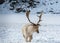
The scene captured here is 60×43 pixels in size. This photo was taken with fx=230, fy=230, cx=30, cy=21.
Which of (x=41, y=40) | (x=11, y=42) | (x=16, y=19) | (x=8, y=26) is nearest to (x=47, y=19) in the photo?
(x=16, y=19)


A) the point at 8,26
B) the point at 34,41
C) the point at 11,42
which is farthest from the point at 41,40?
the point at 8,26

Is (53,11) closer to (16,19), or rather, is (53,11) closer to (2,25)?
(16,19)

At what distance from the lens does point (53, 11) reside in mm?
1351

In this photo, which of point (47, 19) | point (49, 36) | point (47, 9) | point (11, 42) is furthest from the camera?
point (47, 19)

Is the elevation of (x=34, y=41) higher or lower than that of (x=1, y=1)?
lower

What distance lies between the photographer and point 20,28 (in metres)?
1.26

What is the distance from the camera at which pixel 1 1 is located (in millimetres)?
1172

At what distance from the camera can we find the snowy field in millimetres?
1036

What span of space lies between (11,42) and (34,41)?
4.4 inches

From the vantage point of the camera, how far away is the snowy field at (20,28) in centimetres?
104

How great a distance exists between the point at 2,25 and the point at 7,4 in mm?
112

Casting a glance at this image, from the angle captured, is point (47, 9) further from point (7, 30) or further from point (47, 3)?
point (7, 30)

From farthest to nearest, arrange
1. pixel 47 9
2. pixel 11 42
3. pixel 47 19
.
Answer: pixel 47 19
pixel 47 9
pixel 11 42

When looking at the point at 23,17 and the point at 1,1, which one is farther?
the point at 23,17
